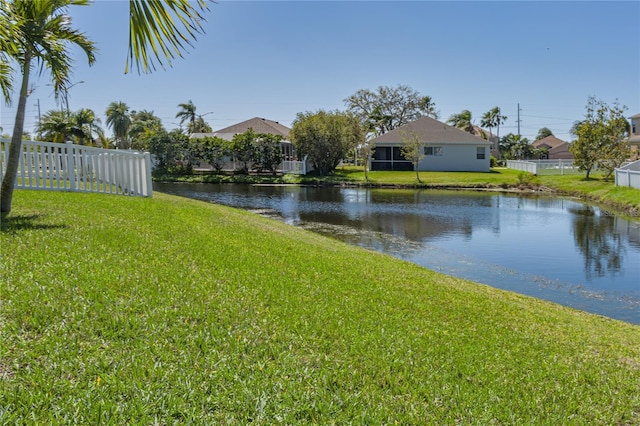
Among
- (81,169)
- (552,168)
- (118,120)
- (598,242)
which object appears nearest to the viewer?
(81,169)

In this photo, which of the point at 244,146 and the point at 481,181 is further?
the point at 244,146

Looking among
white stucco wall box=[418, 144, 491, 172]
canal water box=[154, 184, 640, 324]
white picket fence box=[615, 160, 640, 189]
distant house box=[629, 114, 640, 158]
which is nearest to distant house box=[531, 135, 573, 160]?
distant house box=[629, 114, 640, 158]

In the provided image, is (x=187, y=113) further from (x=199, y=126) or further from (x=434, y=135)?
(x=434, y=135)

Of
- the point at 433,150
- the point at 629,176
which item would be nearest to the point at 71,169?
the point at 629,176

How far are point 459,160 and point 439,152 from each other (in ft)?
6.82

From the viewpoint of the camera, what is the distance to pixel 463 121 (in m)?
75.2

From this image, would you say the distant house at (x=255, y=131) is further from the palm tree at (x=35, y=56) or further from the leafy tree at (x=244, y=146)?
the palm tree at (x=35, y=56)

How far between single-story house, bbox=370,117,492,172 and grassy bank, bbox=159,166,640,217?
3.42m

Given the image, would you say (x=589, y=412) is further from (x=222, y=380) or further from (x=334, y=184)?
(x=334, y=184)

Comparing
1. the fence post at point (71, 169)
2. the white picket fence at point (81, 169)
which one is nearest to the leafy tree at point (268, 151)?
the white picket fence at point (81, 169)

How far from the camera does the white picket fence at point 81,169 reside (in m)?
10.3

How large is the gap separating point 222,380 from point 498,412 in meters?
2.04

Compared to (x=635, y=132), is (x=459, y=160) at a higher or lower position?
lower

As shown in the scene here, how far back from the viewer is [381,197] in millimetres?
30656
